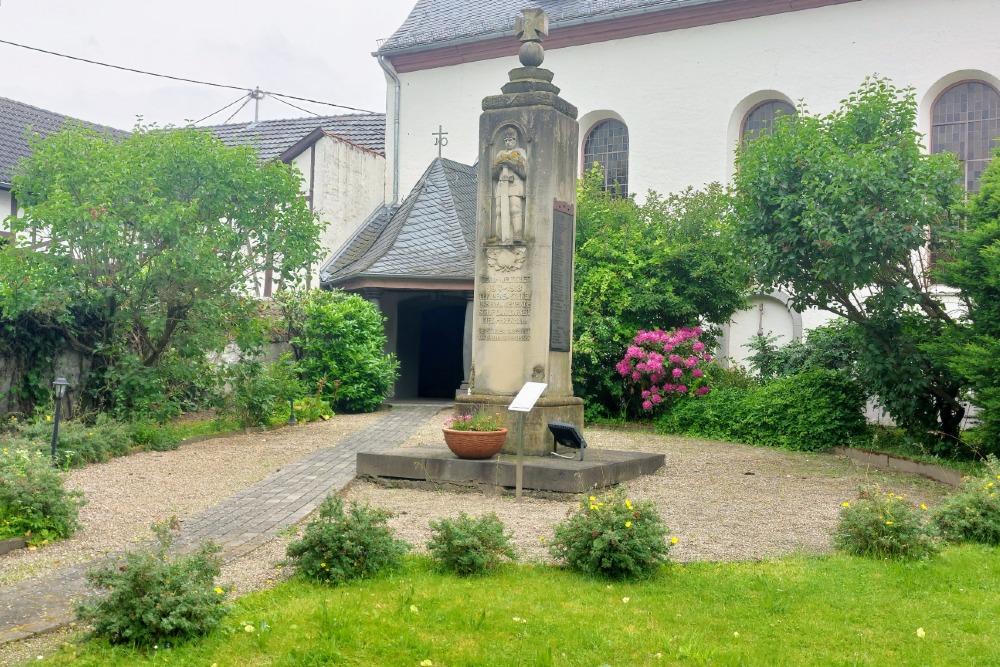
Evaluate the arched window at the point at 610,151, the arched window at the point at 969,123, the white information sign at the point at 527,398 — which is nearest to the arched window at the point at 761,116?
the arched window at the point at 610,151

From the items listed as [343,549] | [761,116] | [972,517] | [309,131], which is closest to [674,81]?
[761,116]

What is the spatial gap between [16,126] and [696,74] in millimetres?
17582

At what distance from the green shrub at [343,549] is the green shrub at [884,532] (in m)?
3.07

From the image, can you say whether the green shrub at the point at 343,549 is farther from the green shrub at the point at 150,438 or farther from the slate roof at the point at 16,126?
the slate roof at the point at 16,126

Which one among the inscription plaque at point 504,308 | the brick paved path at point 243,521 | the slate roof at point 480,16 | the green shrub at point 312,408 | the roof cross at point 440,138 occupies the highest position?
the slate roof at point 480,16

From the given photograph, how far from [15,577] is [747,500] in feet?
20.9

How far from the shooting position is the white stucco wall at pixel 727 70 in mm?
19469

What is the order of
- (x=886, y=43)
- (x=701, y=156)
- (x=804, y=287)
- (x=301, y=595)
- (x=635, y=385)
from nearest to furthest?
(x=301, y=595) → (x=804, y=287) → (x=635, y=385) → (x=886, y=43) → (x=701, y=156)

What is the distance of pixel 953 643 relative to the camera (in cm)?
498

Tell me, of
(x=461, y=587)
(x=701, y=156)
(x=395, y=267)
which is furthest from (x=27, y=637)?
(x=701, y=156)

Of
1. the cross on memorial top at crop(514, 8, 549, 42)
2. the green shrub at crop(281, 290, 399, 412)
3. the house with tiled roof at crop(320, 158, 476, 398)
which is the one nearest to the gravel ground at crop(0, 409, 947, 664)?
the green shrub at crop(281, 290, 399, 412)

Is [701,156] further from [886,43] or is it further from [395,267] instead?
[395,267]

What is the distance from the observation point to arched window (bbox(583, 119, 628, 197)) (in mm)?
23422

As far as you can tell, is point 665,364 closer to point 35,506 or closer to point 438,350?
point 438,350
